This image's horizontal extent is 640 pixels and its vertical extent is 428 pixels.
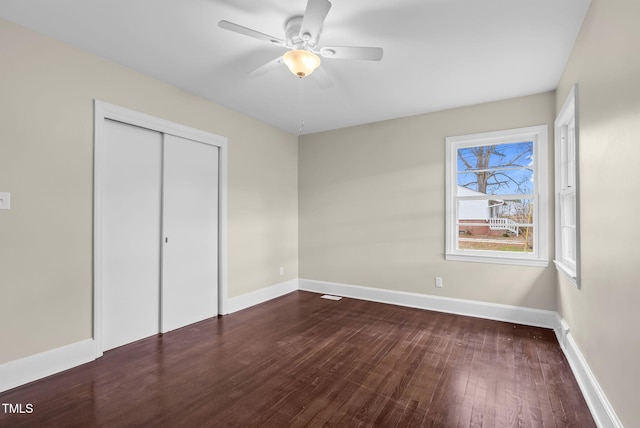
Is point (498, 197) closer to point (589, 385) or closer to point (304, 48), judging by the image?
point (589, 385)

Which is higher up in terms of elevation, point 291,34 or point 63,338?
point 291,34

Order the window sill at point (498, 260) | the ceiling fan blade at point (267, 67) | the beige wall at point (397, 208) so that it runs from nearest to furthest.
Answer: the ceiling fan blade at point (267, 67) → the window sill at point (498, 260) → the beige wall at point (397, 208)

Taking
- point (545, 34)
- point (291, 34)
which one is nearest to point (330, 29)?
point (291, 34)

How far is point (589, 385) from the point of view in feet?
6.66

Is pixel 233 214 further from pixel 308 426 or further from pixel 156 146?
pixel 308 426

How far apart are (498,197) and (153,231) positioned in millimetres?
3960

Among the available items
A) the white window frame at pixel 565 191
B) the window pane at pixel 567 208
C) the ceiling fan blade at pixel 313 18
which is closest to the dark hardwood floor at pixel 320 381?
the white window frame at pixel 565 191

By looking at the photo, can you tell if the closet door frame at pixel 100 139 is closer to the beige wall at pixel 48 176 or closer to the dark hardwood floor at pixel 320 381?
the beige wall at pixel 48 176

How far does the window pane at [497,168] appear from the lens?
359cm

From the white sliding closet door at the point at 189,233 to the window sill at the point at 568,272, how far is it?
3.61m

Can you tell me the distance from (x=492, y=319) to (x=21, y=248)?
458cm

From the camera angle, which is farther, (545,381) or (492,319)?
(492,319)

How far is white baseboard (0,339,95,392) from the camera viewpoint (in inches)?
84.5

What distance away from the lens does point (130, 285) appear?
9.75 feet
